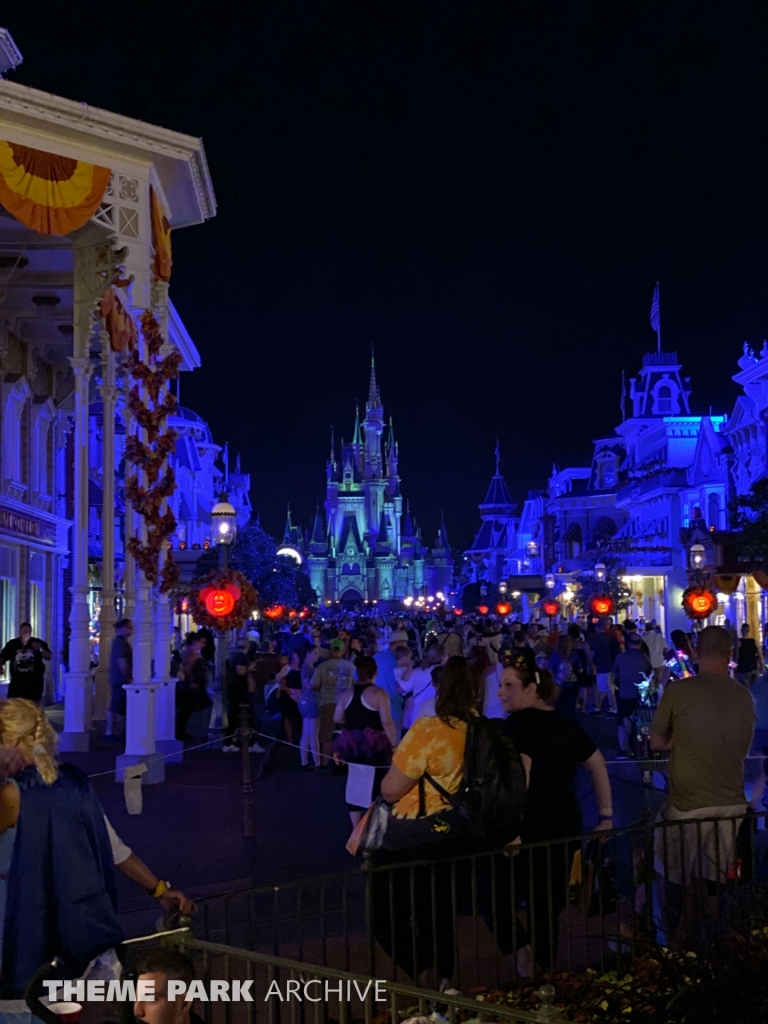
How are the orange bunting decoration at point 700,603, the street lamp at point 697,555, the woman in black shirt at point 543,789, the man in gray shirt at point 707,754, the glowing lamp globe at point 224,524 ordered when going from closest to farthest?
the woman in black shirt at point 543,789 → the man in gray shirt at point 707,754 → the glowing lamp globe at point 224,524 → the orange bunting decoration at point 700,603 → the street lamp at point 697,555

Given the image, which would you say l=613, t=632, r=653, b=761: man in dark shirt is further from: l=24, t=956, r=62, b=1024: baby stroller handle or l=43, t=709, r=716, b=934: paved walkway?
l=24, t=956, r=62, b=1024: baby stroller handle

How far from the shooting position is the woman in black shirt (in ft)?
19.0

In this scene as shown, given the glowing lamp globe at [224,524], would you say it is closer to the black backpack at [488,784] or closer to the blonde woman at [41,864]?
the black backpack at [488,784]

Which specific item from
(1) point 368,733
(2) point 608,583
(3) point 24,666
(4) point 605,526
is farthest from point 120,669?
(4) point 605,526

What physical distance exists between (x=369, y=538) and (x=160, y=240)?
166907 millimetres

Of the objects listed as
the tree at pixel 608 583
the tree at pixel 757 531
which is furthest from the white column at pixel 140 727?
the tree at pixel 608 583

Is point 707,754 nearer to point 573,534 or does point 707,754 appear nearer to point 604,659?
point 604,659

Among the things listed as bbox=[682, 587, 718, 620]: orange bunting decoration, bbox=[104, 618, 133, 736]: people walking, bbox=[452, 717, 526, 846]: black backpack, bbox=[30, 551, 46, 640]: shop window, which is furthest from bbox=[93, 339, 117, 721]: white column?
bbox=[682, 587, 718, 620]: orange bunting decoration

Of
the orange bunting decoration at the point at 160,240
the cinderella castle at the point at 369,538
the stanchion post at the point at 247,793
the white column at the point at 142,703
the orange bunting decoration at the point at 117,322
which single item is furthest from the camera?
the cinderella castle at the point at 369,538

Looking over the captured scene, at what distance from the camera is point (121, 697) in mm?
16141

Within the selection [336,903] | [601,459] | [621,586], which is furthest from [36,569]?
[601,459]

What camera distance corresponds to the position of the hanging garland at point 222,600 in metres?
18.0

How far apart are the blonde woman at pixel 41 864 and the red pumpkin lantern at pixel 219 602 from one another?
45.9 feet

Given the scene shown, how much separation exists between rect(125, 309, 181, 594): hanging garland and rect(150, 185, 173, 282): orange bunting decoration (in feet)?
2.84
